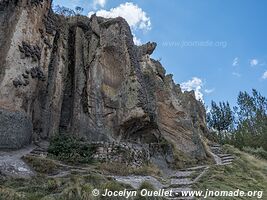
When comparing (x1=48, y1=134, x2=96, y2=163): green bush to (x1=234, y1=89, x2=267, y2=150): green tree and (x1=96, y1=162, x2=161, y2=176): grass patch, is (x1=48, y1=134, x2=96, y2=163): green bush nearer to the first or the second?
(x1=96, y1=162, x2=161, y2=176): grass patch

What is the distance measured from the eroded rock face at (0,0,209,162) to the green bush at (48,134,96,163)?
2023 millimetres

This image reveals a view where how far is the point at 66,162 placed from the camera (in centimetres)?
1384

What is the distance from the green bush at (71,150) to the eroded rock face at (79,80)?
2.02 metres

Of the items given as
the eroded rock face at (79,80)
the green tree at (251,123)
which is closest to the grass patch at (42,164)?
the eroded rock face at (79,80)

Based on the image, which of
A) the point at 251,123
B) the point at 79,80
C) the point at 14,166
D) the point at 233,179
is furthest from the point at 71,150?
the point at 251,123

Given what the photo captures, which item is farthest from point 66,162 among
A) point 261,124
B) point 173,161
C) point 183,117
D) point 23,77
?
point 261,124

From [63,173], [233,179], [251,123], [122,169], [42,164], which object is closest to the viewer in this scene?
[63,173]

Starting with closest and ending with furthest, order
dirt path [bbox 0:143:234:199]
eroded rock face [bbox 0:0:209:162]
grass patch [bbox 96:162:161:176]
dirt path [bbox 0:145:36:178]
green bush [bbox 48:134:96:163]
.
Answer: dirt path [bbox 0:145:36:178] → dirt path [bbox 0:143:234:199] → grass patch [bbox 96:162:161:176] → green bush [bbox 48:134:96:163] → eroded rock face [bbox 0:0:209:162]

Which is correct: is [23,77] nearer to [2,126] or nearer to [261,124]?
[2,126]

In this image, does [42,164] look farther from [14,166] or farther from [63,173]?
[14,166]

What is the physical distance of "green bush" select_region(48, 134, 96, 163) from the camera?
14.1 metres

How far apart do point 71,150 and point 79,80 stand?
5.84 m

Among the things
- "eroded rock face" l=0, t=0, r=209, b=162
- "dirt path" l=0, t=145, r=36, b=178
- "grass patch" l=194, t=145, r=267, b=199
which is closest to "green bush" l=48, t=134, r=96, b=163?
"dirt path" l=0, t=145, r=36, b=178

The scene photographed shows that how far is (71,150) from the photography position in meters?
14.7
